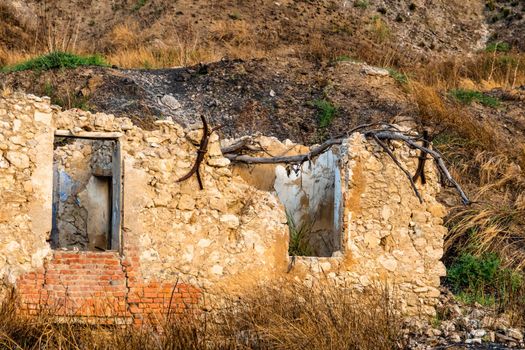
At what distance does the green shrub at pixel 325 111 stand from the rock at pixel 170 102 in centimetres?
282

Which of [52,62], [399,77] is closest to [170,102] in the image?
[52,62]

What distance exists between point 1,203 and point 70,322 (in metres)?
1.47

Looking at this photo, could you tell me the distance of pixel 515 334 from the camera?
38.9 feet

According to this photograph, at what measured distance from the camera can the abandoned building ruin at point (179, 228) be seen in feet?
35.8

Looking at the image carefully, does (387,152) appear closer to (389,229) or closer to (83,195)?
(389,229)

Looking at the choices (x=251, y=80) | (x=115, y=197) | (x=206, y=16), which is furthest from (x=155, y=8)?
(x=115, y=197)

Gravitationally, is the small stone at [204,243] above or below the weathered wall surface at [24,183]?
below

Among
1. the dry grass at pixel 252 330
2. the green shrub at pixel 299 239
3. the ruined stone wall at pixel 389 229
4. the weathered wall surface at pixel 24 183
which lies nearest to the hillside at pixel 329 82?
the ruined stone wall at pixel 389 229

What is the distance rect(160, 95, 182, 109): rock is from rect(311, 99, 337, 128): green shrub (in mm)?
2822

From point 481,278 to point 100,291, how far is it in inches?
252

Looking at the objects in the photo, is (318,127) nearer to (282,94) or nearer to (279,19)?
(282,94)

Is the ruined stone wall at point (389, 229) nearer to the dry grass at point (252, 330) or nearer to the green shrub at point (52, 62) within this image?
the dry grass at point (252, 330)

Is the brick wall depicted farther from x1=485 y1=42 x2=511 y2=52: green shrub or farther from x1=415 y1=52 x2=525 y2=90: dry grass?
x1=485 y1=42 x2=511 y2=52: green shrub

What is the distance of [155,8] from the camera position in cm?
3036
